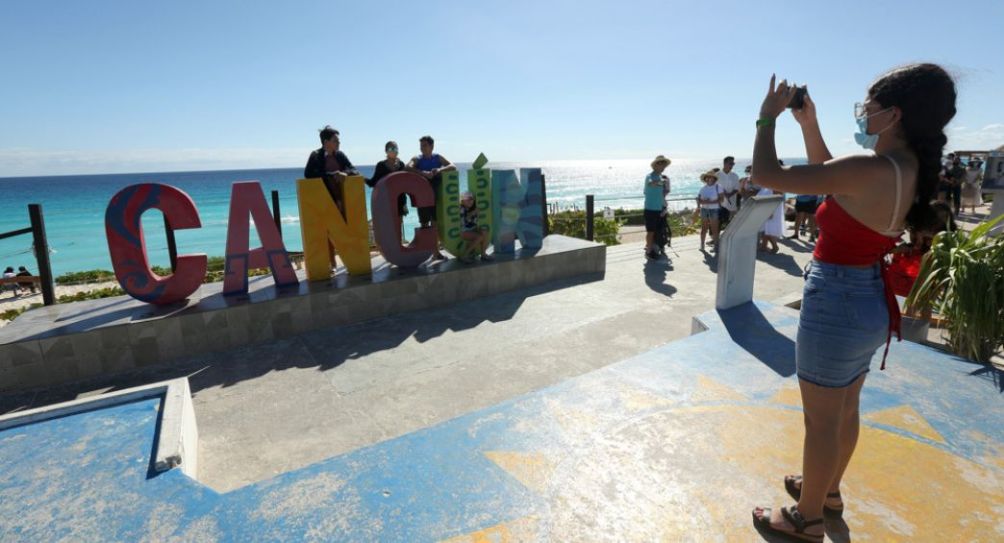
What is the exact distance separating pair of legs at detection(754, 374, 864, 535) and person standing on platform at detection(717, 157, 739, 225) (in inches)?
374

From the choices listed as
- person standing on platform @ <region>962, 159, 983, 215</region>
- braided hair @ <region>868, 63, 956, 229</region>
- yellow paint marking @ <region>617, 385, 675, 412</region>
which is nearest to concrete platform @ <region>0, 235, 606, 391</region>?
yellow paint marking @ <region>617, 385, 675, 412</region>

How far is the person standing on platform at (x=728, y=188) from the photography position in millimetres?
11117

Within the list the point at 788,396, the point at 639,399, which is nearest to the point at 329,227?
the point at 639,399

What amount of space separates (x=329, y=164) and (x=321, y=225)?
1.08 metres

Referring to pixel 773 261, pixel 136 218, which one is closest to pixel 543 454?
pixel 136 218

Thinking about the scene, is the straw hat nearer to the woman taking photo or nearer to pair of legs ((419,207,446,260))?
pair of legs ((419,207,446,260))

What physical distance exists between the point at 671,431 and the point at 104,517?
331cm

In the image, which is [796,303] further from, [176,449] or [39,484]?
[39,484]

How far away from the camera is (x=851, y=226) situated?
2084 mm

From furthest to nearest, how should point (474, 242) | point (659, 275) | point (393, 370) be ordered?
1. point (659, 275)
2. point (474, 242)
3. point (393, 370)

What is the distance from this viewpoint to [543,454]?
10.5ft

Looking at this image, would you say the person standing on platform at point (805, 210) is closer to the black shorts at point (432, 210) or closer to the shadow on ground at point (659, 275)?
the shadow on ground at point (659, 275)

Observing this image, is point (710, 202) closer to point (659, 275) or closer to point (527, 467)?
point (659, 275)

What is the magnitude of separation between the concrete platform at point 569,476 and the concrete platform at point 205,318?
183cm
